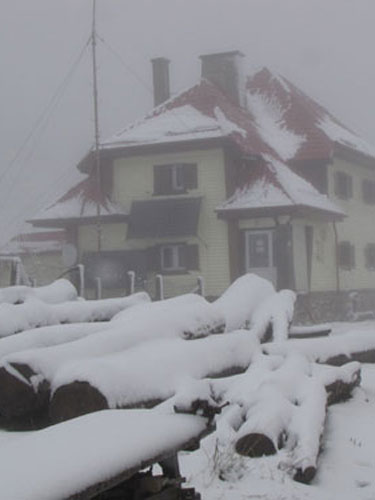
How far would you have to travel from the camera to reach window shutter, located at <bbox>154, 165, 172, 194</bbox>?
2831 centimetres

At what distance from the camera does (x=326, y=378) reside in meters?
8.57

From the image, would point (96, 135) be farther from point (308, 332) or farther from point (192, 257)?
point (308, 332)

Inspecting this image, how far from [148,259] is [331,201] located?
672 cm

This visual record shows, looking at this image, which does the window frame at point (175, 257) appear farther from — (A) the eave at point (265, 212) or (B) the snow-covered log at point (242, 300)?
(B) the snow-covered log at point (242, 300)

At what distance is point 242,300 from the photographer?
39.2 feet

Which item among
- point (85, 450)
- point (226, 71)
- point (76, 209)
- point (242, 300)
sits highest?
point (226, 71)

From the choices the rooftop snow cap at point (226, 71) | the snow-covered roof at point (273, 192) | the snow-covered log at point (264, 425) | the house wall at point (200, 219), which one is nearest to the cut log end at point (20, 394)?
the snow-covered log at point (264, 425)

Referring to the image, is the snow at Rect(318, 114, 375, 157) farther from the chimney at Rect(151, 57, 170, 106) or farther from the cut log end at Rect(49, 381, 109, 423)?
the cut log end at Rect(49, 381, 109, 423)

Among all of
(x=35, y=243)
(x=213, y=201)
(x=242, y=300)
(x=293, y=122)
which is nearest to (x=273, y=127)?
(x=293, y=122)

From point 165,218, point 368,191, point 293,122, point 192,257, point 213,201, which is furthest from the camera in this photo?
point 368,191

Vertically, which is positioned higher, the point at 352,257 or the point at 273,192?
the point at 273,192

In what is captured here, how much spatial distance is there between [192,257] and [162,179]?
277 cm

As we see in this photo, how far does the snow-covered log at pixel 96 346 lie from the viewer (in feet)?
25.1

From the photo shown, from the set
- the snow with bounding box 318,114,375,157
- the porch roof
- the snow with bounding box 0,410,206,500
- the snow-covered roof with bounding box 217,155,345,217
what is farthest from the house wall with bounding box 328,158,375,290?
the snow with bounding box 0,410,206,500
